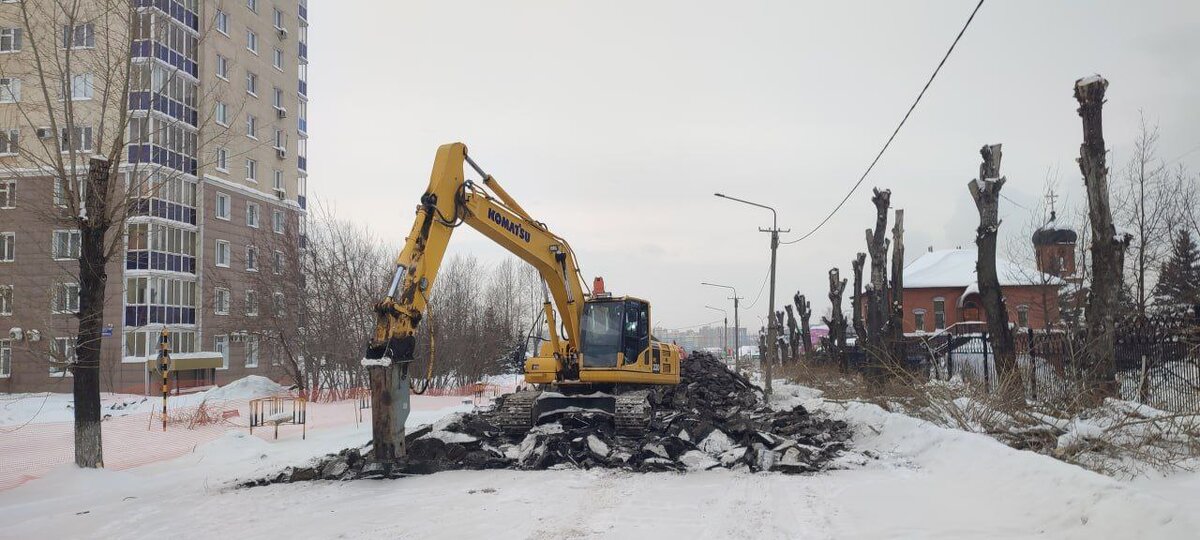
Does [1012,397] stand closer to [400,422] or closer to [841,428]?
[841,428]

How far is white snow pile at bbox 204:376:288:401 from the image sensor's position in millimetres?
28228

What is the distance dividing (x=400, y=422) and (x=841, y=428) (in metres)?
8.52

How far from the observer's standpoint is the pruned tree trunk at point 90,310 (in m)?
→ 10.8

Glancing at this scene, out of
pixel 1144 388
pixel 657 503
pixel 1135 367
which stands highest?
pixel 1135 367

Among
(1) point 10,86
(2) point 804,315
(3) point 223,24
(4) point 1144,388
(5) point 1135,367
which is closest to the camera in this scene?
(4) point 1144,388

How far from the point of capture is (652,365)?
16656mm

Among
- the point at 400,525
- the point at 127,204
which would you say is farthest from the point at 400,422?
the point at 127,204

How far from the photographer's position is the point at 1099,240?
13.7 m

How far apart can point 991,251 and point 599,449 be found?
31.3ft

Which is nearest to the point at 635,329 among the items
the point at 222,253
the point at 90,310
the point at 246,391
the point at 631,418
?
the point at 631,418

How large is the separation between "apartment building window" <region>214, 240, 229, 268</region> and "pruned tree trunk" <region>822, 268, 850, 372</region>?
29.0 meters

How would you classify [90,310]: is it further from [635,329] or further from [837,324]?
[837,324]

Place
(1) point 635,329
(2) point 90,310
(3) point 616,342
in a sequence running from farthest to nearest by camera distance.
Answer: (1) point 635,329 → (3) point 616,342 → (2) point 90,310

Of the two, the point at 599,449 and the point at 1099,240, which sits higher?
the point at 1099,240
